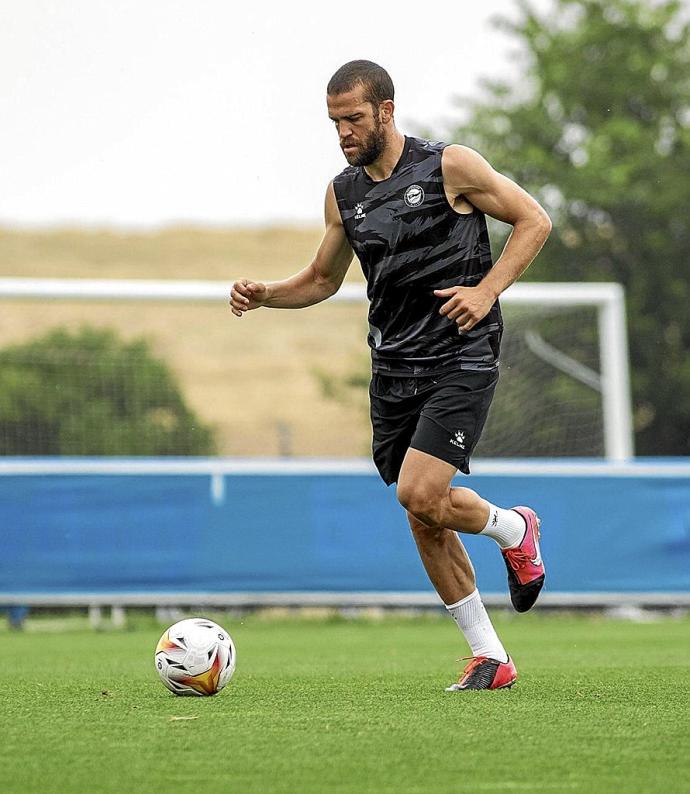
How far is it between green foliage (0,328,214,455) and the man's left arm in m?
13.0

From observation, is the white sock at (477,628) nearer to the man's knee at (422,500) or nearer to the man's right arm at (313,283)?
the man's knee at (422,500)

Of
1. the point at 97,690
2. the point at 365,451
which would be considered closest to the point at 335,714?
the point at 97,690

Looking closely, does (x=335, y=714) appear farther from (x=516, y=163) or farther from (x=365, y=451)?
(x=365, y=451)

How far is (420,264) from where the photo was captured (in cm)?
611

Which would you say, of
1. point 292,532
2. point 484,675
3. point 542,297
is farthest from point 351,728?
point 542,297

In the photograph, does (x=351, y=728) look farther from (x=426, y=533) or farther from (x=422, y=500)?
(x=426, y=533)

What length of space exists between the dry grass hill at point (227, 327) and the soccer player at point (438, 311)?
35.4m

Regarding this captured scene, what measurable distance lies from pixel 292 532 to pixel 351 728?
841 centimetres

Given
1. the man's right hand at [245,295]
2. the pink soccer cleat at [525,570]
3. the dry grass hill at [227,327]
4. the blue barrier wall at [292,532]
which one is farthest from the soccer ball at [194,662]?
the dry grass hill at [227,327]

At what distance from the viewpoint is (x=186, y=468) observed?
1326cm

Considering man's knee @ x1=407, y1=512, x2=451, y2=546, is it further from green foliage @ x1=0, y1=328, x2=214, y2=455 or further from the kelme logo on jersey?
green foliage @ x1=0, y1=328, x2=214, y2=455

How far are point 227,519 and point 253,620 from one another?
159cm

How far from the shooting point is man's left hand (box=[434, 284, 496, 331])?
5906mm

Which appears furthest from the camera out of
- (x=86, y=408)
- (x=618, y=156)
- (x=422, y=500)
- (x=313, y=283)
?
(x=618, y=156)
